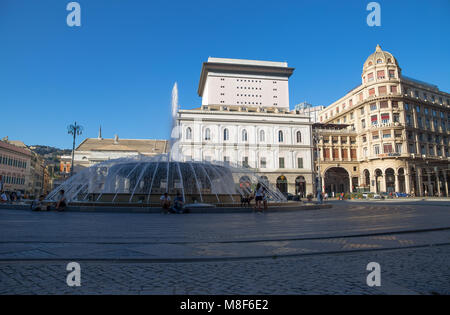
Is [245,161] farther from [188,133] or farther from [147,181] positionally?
[147,181]

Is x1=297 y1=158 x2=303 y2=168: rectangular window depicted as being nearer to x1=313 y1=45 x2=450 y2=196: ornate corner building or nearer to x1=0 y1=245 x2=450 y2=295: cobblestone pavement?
x1=313 y1=45 x2=450 y2=196: ornate corner building

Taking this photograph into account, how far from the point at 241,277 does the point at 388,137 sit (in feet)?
181

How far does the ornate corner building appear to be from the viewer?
4997 centimetres

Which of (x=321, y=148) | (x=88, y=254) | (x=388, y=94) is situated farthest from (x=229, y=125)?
(x=88, y=254)

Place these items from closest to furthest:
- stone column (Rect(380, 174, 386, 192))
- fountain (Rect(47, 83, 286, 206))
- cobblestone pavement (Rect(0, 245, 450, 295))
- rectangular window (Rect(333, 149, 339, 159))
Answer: cobblestone pavement (Rect(0, 245, 450, 295)) → fountain (Rect(47, 83, 286, 206)) → stone column (Rect(380, 174, 386, 192)) → rectangular window (Rect(333, 149, 339, 159))

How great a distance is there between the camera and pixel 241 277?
10.9ft

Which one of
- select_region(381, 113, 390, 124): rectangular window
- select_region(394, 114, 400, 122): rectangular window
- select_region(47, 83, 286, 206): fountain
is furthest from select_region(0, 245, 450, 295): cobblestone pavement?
select_region(394, 114, 400, 122): rectangular window

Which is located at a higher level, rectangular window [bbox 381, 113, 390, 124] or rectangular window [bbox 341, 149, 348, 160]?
rectangular window [bbox 381, 113, 390, 124]

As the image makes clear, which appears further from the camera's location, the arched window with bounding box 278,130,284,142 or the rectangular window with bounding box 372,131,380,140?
the rectangular window with bounding box 372,131,380,140

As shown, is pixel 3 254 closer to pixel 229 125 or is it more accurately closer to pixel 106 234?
pixel 106 234

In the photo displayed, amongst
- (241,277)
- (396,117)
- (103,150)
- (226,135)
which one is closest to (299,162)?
(226,135)

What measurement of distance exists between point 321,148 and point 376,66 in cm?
1809

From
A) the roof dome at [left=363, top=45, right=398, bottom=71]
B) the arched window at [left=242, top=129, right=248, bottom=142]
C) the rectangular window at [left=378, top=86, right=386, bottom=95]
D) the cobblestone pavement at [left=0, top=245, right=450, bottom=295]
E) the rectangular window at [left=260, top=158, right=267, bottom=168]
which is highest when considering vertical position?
the roof dome at [left=363, top=45, right=398, bottom=71]

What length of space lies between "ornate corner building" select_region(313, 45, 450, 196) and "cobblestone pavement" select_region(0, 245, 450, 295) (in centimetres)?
4883
